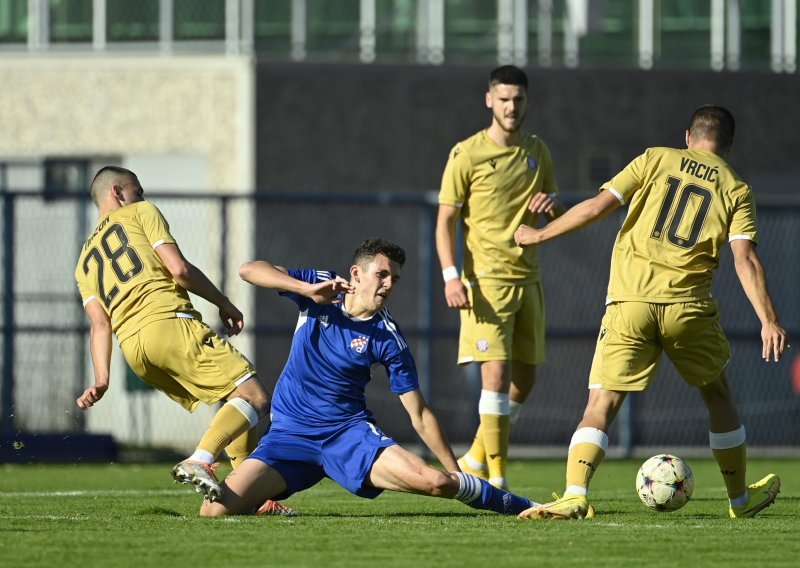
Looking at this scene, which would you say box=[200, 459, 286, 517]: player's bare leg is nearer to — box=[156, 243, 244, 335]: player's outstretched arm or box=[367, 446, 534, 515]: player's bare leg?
box=[367, 446, 534, 515]: player's bare leg

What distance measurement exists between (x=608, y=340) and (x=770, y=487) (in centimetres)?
131

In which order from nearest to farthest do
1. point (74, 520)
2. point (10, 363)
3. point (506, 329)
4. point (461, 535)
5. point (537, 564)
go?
1. point (537, 564)
2. point (461, 535)
3. point (74, 520)
4. point (506, 329)
5. point (10, 363)

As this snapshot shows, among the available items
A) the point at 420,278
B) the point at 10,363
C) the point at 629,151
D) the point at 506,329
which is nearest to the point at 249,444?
the point at 506,329

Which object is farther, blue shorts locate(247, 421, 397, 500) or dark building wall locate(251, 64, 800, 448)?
dark building wall locate(251, 64, 800, 448)


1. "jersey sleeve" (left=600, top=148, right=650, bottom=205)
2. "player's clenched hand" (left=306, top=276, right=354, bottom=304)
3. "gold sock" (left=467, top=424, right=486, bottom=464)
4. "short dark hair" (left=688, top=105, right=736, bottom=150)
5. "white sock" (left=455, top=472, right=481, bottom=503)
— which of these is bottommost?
"gold sock" (left=467, top=424, right=486, bottom=464)

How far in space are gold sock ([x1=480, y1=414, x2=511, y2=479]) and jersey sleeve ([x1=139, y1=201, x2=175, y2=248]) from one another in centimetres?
234

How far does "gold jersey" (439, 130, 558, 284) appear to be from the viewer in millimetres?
9742

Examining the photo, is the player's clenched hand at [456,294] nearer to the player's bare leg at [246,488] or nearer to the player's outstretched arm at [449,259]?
the player's outstretched arm at [449,259]

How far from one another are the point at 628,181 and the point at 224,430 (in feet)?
8.30

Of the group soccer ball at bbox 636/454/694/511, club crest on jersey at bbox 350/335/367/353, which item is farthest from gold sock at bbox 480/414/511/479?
club crest on jersey at bbox 350/335/367/353

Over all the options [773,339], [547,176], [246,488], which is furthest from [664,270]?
[246,488]

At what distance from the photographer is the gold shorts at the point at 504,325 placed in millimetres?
9578

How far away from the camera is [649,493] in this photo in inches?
335

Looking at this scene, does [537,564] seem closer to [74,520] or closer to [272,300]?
[74,520]
